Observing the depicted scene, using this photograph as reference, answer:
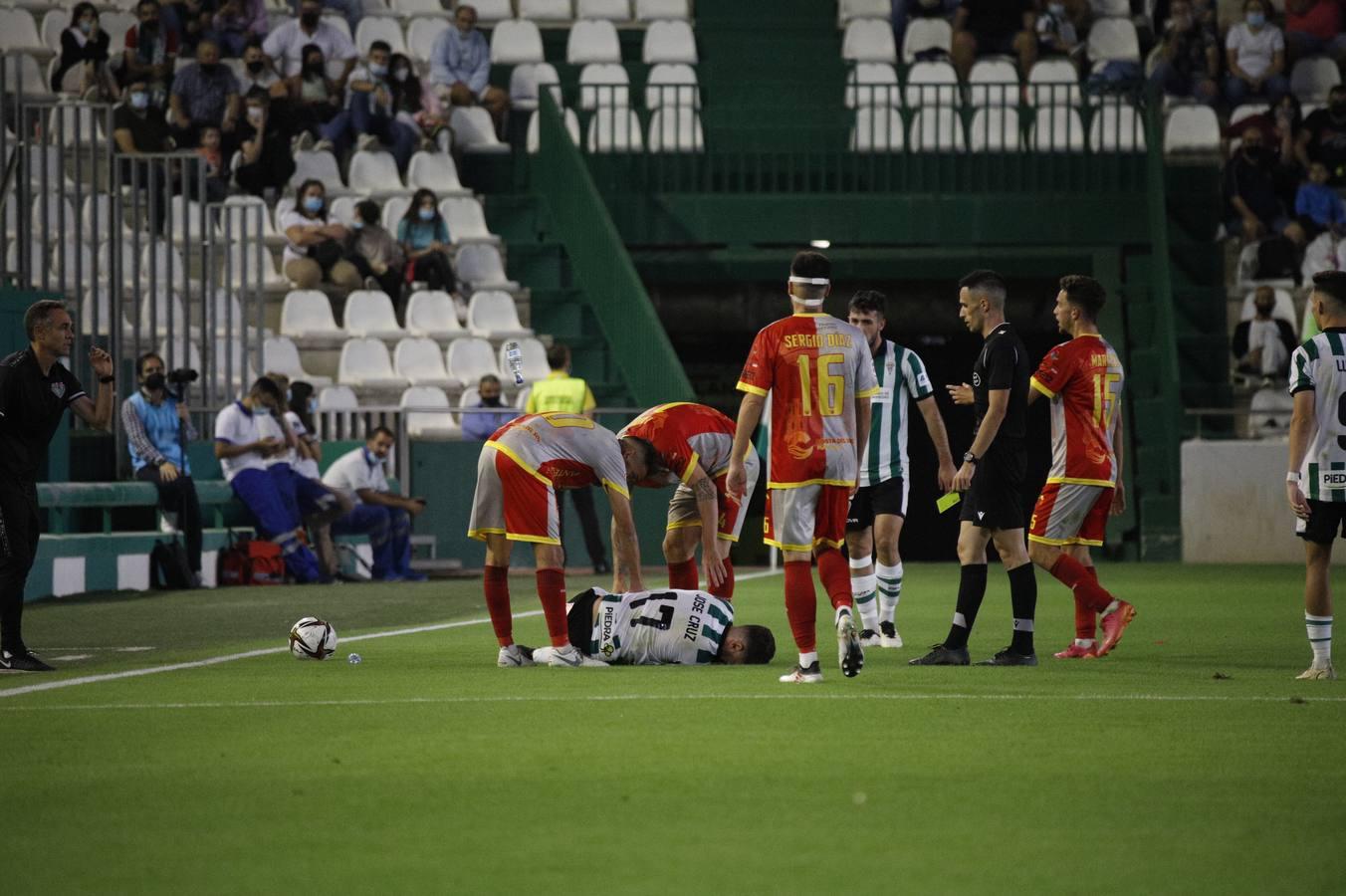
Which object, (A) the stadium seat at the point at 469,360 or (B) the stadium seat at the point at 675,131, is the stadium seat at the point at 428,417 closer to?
(A) the stadium seat at the point at 469,360

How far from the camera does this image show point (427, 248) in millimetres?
24891

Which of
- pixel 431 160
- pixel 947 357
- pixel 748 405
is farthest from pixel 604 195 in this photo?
pixel 748 405

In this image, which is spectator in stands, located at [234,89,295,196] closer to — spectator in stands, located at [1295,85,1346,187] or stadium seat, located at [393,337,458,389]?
stadium seat, located at [393,337,458,389]

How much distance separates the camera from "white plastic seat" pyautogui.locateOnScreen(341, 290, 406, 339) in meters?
24.2

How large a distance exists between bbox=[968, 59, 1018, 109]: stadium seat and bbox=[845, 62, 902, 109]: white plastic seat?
104 centimetres

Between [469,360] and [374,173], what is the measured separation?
11.3ft

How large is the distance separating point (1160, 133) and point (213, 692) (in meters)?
19.4

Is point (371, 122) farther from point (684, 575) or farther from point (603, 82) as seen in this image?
point (684, 575)

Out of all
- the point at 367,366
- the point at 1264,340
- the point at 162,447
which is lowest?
the point at 162,447

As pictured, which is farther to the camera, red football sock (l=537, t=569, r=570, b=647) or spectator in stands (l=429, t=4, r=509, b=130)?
spectator in stands (l=429, t=4, r=509, b=130)

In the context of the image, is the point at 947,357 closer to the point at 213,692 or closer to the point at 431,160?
the point at 431,160

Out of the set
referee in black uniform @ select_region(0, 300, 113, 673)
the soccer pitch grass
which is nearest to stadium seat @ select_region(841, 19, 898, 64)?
the soccer pitch grass

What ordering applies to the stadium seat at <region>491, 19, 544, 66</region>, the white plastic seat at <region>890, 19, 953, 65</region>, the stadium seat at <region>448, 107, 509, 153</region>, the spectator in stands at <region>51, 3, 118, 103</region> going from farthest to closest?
the white plastic seat at <region>890, 19, 953, 65</region>, the stadium seat at <region>491, 19, 544, 66</region>, the stadium seat at <region>448, 107, 509, 153</region>, the spectator in stands at <region>51, 3, 118, 103</region>

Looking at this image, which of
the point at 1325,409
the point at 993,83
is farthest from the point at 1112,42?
the point at 1325,409
